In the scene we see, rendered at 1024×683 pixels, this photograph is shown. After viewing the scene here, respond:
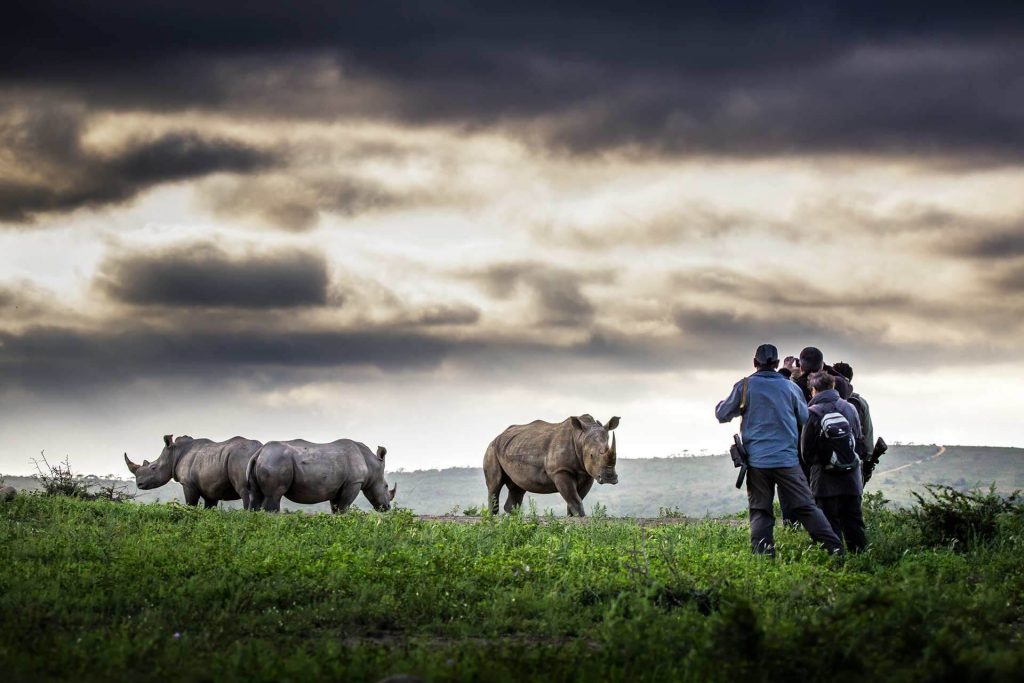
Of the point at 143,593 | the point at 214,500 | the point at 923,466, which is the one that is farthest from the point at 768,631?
the point at 923,466

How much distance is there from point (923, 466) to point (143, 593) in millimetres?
50795

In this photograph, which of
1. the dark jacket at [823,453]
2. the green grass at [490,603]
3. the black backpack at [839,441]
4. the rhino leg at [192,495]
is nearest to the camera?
the green grass at [490,603]

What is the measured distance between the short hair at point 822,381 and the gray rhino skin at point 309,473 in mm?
12746

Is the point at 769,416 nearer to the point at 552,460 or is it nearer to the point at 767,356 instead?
the point at 767,356

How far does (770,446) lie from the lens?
1366 centimetres

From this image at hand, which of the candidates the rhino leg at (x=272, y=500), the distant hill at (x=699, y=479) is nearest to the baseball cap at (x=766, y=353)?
the rhino leg at (x=272, y=500)

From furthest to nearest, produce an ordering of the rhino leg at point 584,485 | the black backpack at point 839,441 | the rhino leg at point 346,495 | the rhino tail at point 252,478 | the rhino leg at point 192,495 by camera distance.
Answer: the rhino leg at point 192,495 < the rhino leg at point 346,495 < the rhino tail at point 252,478 < the rhino leg at point 584,485 < the black backpack at point 839,441

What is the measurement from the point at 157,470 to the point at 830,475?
Answer: 65.6 feet

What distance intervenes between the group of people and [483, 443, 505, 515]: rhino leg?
36.7 ft

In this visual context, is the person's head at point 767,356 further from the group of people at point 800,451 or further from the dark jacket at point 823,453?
the dark jacket at point 823,453

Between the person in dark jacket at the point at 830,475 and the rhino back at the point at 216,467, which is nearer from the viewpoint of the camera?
the person in dark jacket at the point at 830,475

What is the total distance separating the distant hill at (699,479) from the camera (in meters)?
53.0

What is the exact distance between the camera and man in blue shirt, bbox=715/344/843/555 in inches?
537

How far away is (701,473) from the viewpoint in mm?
65500
